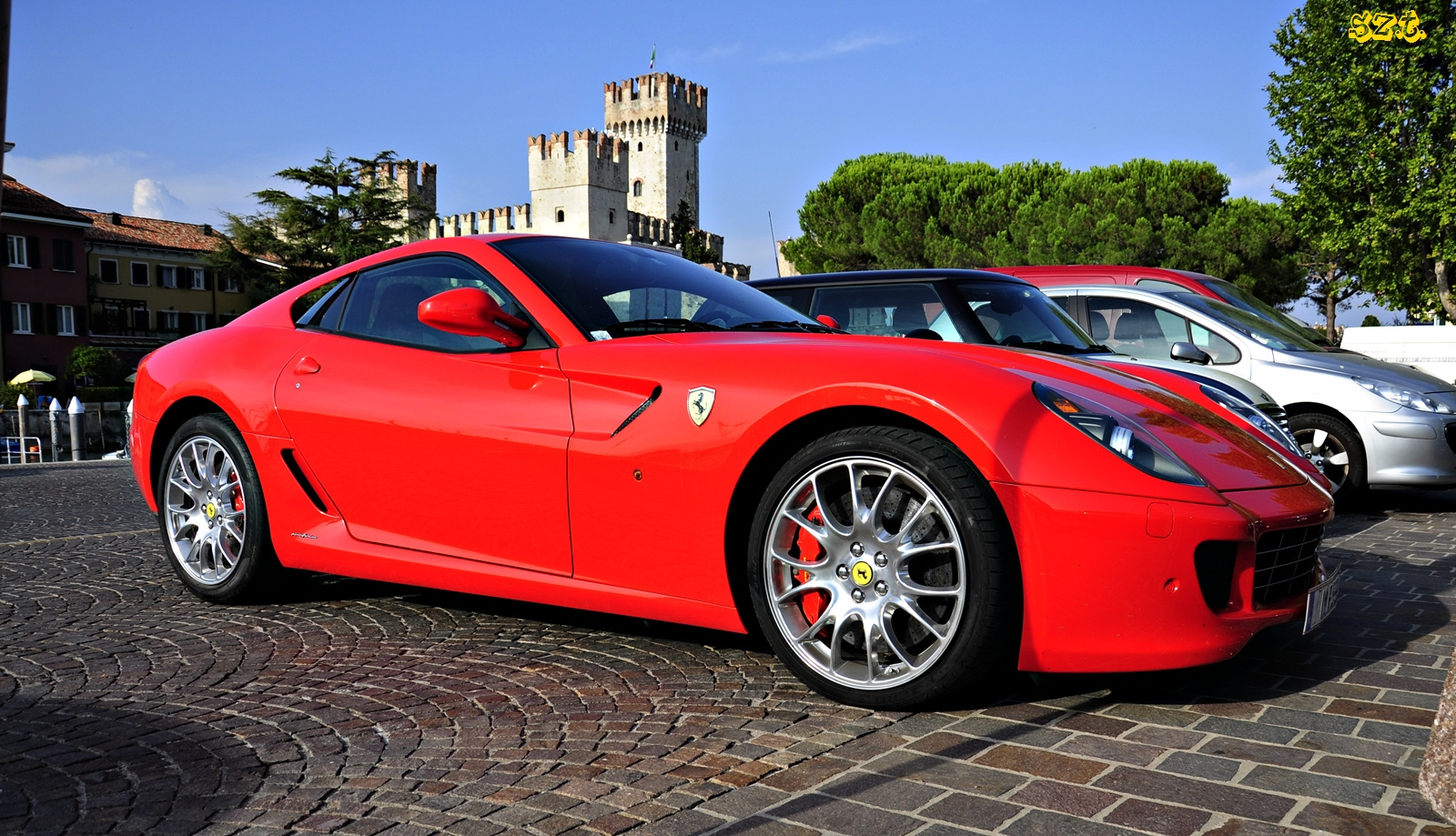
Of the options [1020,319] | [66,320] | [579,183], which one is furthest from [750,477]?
[579,183]

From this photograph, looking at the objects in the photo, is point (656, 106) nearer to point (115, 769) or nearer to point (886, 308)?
point (886, 308)

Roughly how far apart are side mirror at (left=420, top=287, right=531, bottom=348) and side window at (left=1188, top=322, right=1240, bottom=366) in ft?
21.0

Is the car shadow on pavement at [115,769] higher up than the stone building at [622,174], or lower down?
lower down

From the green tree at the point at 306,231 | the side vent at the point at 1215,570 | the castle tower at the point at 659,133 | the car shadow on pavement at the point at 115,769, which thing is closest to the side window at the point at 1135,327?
the side vent at the point at 1215,570

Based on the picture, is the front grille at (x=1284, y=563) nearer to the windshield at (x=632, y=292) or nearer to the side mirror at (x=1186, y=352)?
the windshield at (x=632, y=292)

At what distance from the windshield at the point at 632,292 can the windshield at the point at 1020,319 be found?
8.40 ft

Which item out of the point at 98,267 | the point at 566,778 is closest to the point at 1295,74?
the point at 566,778

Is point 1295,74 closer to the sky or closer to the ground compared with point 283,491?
closer to the sky

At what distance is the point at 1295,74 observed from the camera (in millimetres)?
28406

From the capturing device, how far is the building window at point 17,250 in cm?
5234

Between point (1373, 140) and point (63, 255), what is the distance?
53.3 metres

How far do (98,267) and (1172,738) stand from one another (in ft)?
223

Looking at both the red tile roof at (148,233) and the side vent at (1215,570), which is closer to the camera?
the side vent at (1215,570)

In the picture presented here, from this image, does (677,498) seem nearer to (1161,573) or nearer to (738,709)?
(738,709)
